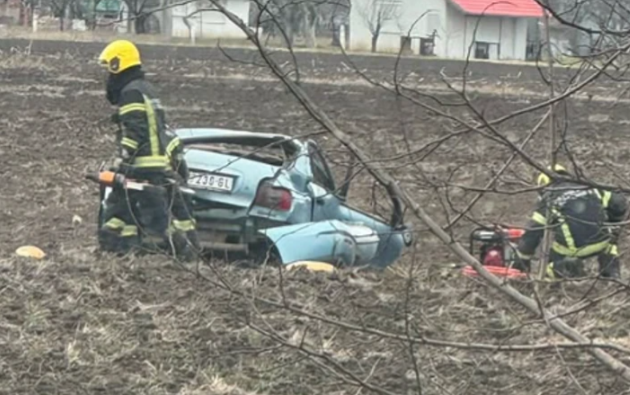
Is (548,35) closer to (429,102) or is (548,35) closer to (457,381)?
(429,102)

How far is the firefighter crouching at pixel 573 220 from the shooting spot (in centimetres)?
399

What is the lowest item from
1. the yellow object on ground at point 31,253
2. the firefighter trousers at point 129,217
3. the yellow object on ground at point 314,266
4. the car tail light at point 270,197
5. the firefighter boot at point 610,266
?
the yellow object on ground at point 31,253

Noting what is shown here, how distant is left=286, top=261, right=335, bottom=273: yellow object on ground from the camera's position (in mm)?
9359

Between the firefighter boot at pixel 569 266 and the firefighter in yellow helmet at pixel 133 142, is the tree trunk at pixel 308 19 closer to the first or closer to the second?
the firefighter in yellow helmet at pixel 133 142

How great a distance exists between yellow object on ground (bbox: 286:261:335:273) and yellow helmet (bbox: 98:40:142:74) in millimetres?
1947

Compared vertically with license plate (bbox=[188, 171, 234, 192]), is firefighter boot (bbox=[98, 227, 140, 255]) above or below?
below

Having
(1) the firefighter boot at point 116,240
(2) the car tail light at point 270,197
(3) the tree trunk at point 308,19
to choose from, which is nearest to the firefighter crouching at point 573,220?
(3) the tree trunk at point 308,19

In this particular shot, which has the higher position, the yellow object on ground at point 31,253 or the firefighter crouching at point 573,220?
the firefighter crouching at point 573,220

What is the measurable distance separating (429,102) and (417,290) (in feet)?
15.3

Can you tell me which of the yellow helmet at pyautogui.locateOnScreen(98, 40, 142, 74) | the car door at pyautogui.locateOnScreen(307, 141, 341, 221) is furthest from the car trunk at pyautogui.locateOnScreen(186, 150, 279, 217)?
the yellow helmet at pyautogui.locateOnScreen(98, 40, 142, 74)

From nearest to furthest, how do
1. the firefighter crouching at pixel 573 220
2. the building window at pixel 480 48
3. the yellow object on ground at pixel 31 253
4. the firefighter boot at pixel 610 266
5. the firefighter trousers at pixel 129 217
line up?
the firefighter crouching at pixel 573 220
the building window at pixel 480 48
the firefighter boot at pixel 610 266
the yellow object on ground at pixel 31 253
the firefighter trousers at pixel 129 217

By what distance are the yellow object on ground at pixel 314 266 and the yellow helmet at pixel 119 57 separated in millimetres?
1947

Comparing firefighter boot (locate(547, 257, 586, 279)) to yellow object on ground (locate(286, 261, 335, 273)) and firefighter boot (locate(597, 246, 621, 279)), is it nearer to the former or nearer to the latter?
firefighter boot (locate(597, 246, 621, 279))

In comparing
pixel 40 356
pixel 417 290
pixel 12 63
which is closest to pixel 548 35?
pixel 40 356
